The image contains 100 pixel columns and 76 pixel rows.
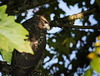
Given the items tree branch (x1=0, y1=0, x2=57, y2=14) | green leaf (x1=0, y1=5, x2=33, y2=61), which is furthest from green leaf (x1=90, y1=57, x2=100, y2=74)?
tree branch (x1=0, y1=0, x2=57, y2=14)

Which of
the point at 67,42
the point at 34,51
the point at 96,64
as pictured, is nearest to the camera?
the point at 96,64

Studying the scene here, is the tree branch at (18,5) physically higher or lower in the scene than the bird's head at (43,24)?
higher

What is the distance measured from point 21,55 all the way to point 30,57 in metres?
0.05

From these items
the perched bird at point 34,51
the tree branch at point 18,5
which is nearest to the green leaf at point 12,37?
the perched bird at point 34,51

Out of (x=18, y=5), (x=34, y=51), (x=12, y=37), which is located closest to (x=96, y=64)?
(x=12, y=37)

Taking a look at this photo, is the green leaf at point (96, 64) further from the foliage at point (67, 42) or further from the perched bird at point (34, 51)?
the foliage at point (67, 42)

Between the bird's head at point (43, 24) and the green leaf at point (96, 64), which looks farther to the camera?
the bird's head at point (43, 24)

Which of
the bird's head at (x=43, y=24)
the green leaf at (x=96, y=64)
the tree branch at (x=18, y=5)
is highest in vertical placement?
the tree branch at (x=18, y=5)

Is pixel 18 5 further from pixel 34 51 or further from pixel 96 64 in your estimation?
pixel 96 64

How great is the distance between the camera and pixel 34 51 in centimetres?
84

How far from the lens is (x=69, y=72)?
2.34 metres

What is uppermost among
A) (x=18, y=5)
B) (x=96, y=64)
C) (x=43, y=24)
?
(x=18, y=5)

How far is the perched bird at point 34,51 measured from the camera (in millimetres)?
833

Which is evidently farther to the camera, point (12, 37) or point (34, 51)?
point (34, 51)
